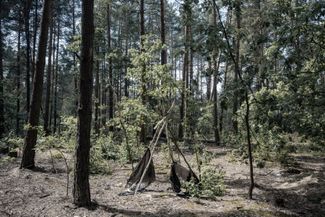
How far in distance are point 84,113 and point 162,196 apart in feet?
8.36

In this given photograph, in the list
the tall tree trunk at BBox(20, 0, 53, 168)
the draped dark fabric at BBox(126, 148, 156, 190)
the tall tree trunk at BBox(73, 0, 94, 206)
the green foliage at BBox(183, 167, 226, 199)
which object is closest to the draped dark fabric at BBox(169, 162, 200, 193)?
the green foliage at BBox(183, 167, 226, 199)

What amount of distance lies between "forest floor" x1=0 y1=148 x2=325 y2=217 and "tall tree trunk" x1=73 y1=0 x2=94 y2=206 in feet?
1.04

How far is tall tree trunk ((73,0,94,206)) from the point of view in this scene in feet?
19.4

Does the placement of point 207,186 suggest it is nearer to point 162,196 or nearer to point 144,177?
point 162,196

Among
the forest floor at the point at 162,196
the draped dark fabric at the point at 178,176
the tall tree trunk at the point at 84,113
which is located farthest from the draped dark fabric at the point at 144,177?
the tall tree trunk at the point at 84,113

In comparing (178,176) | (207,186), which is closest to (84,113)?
(178,176)

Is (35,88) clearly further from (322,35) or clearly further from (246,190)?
(322,35)

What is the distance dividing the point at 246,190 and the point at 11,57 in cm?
2904

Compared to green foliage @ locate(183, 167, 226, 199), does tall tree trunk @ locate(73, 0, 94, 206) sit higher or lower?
higher

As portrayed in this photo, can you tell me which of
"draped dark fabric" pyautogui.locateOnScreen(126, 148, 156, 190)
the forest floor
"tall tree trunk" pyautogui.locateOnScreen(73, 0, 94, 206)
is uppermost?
"tall tree trunk" pyautogui.locateOnScreen(73, 0, 94, 206)

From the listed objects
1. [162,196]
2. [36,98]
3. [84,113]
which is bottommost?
[162,196]

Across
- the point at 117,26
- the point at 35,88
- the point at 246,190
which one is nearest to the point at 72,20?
the point at 117,26

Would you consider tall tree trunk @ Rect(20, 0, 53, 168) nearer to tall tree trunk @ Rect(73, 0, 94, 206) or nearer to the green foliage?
tall tree trunk @ Rect(73, 0, 94, 206)

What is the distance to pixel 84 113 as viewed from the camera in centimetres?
593
